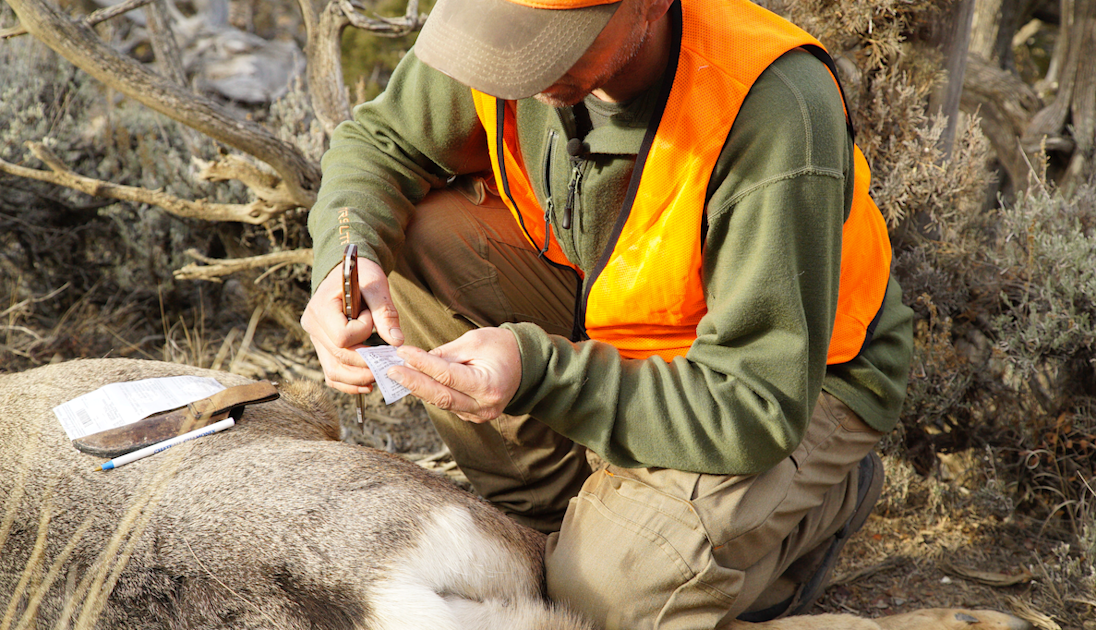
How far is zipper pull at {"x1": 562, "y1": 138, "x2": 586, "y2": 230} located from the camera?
2.21 meters

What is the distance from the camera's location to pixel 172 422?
7.49ft

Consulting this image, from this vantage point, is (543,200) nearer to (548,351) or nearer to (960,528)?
(548,351)

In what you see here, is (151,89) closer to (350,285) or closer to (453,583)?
(350,285)

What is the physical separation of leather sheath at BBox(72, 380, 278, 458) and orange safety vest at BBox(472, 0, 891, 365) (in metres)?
1.07

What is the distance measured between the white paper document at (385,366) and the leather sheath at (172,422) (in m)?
0.54

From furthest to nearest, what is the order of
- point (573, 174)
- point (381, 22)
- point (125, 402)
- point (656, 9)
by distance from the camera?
point (381, 22) → point (125, 402) → point (573, 174) → point (656, 9)

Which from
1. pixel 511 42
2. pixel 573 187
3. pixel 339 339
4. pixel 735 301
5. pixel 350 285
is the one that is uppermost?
pixel 511 42

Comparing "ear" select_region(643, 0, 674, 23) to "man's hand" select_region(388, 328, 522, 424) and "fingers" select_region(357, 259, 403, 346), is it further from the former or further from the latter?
"fingers" select_region(357, 259, 403, 346)

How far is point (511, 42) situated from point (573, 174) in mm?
498

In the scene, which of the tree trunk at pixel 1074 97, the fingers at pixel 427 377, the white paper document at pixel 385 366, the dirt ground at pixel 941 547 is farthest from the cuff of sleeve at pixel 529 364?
the tree trunk at pixel 1074 97

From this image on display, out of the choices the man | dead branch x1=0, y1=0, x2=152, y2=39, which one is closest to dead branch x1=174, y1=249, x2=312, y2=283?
dead branch x1=0, y1=0, x2=152, y2=39

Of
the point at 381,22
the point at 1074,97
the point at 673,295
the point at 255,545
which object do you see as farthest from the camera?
the point at 1074,97

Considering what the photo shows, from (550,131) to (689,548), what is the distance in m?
1.24

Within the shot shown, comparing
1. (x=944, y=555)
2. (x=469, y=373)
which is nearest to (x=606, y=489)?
(x=469, y=373)
